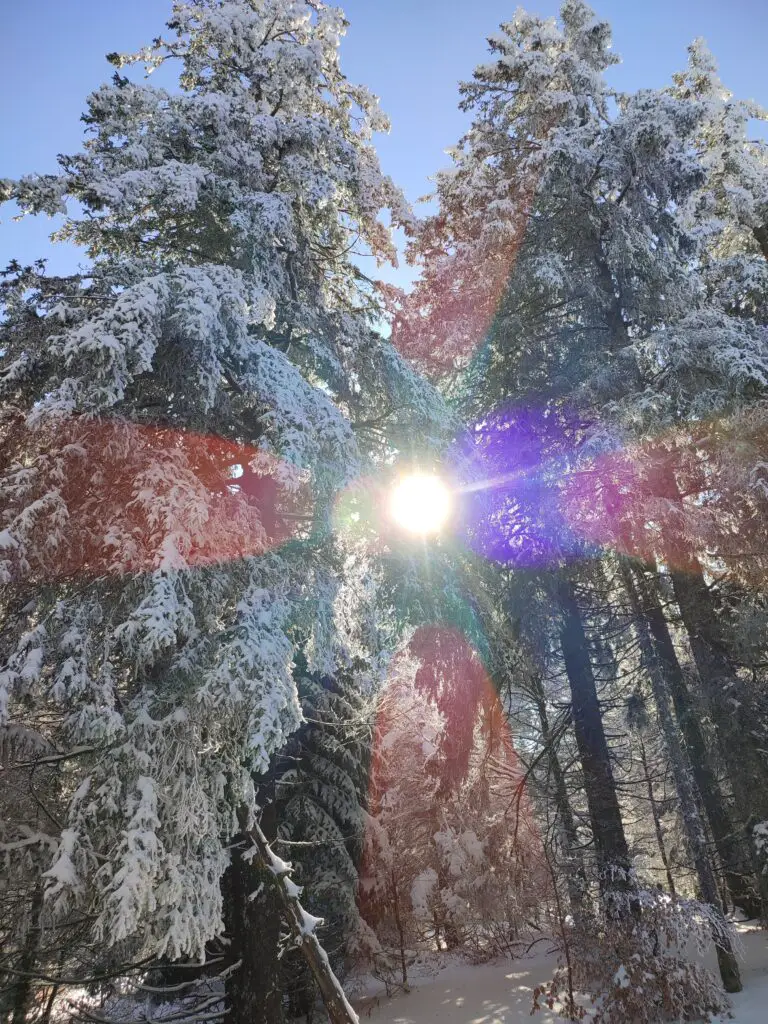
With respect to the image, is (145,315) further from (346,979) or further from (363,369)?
(346,979)

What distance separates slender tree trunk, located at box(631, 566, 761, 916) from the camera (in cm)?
949

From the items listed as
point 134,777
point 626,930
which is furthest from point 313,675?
point 134,777

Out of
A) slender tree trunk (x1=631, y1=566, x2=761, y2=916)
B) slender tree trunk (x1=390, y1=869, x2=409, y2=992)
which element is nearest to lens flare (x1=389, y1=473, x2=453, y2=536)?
slender tree trunk (x1=631, y1=566, x2=761, y2=916)

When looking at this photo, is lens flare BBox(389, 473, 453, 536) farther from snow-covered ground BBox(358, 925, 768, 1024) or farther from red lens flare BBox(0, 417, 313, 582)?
snow-covered ground BBox(358, 925, 768, 1024)

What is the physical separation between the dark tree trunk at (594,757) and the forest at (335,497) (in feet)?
0.17

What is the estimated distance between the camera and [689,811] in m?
10.5

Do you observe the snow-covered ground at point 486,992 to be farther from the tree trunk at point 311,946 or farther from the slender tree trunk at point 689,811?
the tree trunk at point 311,946

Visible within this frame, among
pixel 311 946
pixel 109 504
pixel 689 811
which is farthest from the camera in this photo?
pixel 689 811

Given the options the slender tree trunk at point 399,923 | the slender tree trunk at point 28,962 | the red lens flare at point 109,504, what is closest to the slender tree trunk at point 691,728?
the red lens flare at point 109,504

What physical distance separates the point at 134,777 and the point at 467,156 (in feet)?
40.4

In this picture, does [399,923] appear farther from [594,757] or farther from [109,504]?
[109,504]

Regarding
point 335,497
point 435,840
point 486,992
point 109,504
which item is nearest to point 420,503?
point 335,497

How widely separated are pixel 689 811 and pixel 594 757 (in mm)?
2910

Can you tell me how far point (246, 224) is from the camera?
6.80 metres
